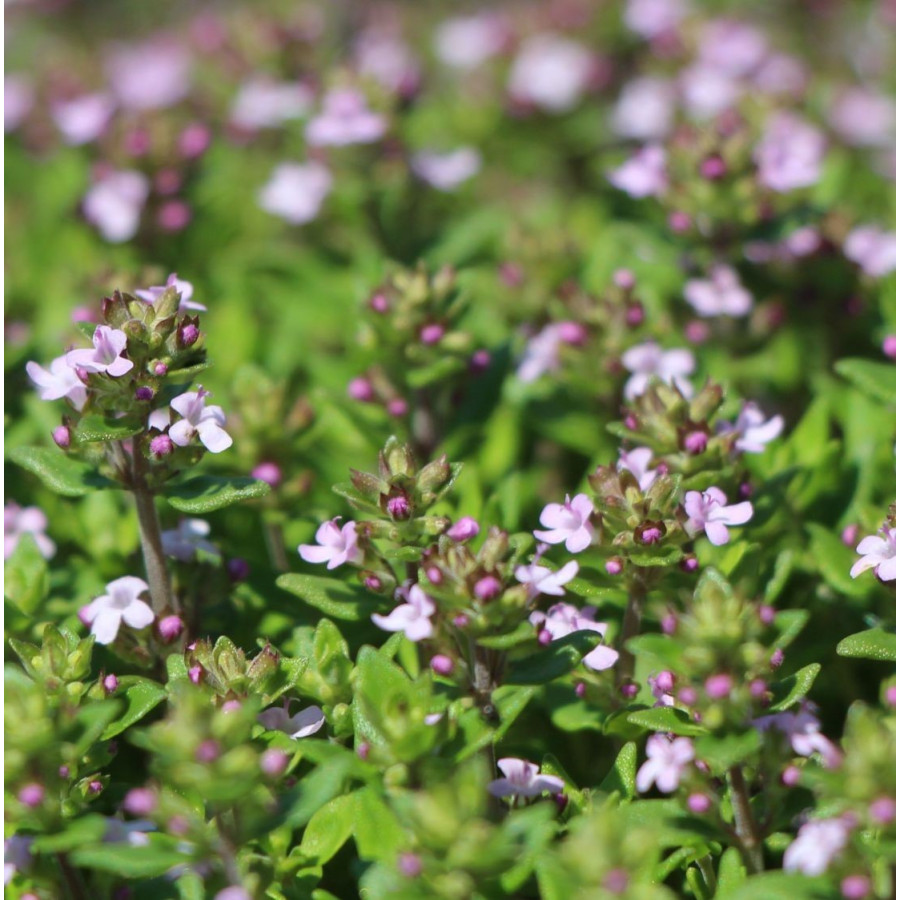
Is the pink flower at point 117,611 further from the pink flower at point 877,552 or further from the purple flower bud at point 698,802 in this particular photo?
the pink flower at point 877,552

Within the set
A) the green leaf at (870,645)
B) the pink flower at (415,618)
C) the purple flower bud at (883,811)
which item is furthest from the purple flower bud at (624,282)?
the purple flower bud at (883,811)

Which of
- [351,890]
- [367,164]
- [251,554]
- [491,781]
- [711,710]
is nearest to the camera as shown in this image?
[711,710]

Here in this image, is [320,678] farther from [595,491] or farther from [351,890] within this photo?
[595,491]

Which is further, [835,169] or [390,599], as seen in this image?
[835,169]

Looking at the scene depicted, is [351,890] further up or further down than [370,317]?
further down

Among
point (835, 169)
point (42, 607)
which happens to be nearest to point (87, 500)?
point (42, 607)

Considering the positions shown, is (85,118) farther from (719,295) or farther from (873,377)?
(873,377)
